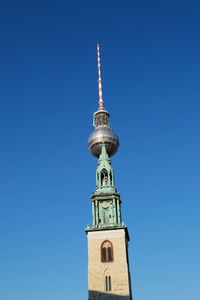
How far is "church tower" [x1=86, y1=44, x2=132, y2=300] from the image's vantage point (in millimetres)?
58125

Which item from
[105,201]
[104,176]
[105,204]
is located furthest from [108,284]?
[104,176]

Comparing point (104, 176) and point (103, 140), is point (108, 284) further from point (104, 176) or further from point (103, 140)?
point (103, 140)

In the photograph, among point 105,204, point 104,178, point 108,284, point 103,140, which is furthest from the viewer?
point 103,140

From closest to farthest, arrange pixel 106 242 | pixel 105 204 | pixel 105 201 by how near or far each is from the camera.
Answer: pixel 106 242 < pixel 105 204 < pixel 105 201

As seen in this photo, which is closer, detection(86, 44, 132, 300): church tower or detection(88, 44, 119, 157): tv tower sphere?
detection(86, 44, 132, 300): church tower

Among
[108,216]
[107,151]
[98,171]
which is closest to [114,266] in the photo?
[108,216]

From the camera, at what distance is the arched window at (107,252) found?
60.8 metres

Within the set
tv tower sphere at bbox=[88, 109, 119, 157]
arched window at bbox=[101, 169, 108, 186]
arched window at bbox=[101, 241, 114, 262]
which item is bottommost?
arched window at bbox=[101, 241, 114, 262]

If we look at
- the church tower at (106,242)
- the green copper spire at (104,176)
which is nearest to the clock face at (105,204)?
the church tower at (106,242)

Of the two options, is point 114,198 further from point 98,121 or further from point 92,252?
point 98,121

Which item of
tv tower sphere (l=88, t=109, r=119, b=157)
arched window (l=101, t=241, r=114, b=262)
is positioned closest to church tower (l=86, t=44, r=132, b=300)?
arched window (l=101, t=241, r=114, b=262)

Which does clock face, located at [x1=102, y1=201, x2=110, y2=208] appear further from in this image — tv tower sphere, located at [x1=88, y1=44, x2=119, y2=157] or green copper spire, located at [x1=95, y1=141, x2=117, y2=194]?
tv tower sphere, located at [x1=88, y1=44, x2=119, y2=157]

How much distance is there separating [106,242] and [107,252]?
1721mm

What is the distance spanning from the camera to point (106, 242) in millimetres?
62469
